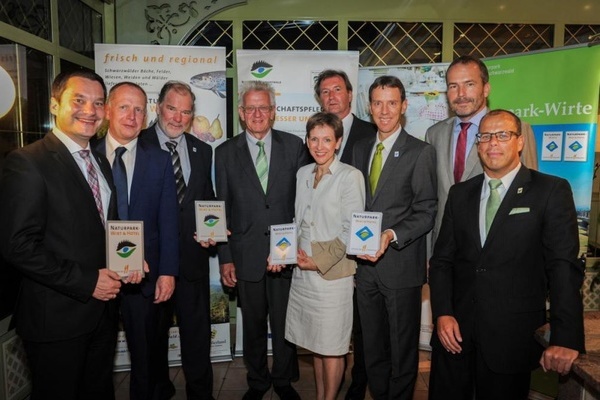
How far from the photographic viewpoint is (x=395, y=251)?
8.44 ft

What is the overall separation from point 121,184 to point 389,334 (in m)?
1.79

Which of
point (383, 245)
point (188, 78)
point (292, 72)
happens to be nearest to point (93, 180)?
point (383, 245)

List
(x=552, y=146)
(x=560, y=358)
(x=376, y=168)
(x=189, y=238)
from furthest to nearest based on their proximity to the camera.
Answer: (x=552, y=146) → (x=189, y=238) → (x=376, y=168) → (x=560, y=358)

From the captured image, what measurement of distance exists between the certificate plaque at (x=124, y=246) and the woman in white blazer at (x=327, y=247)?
34.8 inches

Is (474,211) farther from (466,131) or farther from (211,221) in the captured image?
(211,221)

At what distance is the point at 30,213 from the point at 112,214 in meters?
0.45

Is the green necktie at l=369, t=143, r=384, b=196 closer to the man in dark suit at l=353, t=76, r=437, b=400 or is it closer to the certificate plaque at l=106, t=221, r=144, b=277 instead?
the man in dark suit at l=353, t=76, r=437, b=400

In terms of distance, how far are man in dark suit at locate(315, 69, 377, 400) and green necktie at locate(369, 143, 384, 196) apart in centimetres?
42

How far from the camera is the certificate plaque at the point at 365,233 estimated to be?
90.0 inches

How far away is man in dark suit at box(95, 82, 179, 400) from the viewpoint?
2.41 meters

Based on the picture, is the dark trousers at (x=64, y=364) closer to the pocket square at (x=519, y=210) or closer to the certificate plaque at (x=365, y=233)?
the certificate plaque at (x=365, y=233)

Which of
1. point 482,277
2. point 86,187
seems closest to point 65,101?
point 86,187

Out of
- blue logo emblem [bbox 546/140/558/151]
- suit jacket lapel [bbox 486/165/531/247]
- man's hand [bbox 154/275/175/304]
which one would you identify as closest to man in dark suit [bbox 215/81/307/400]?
man's hand [bbox 154/275/175/304]

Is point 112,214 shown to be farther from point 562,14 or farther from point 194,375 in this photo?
point 562,14
